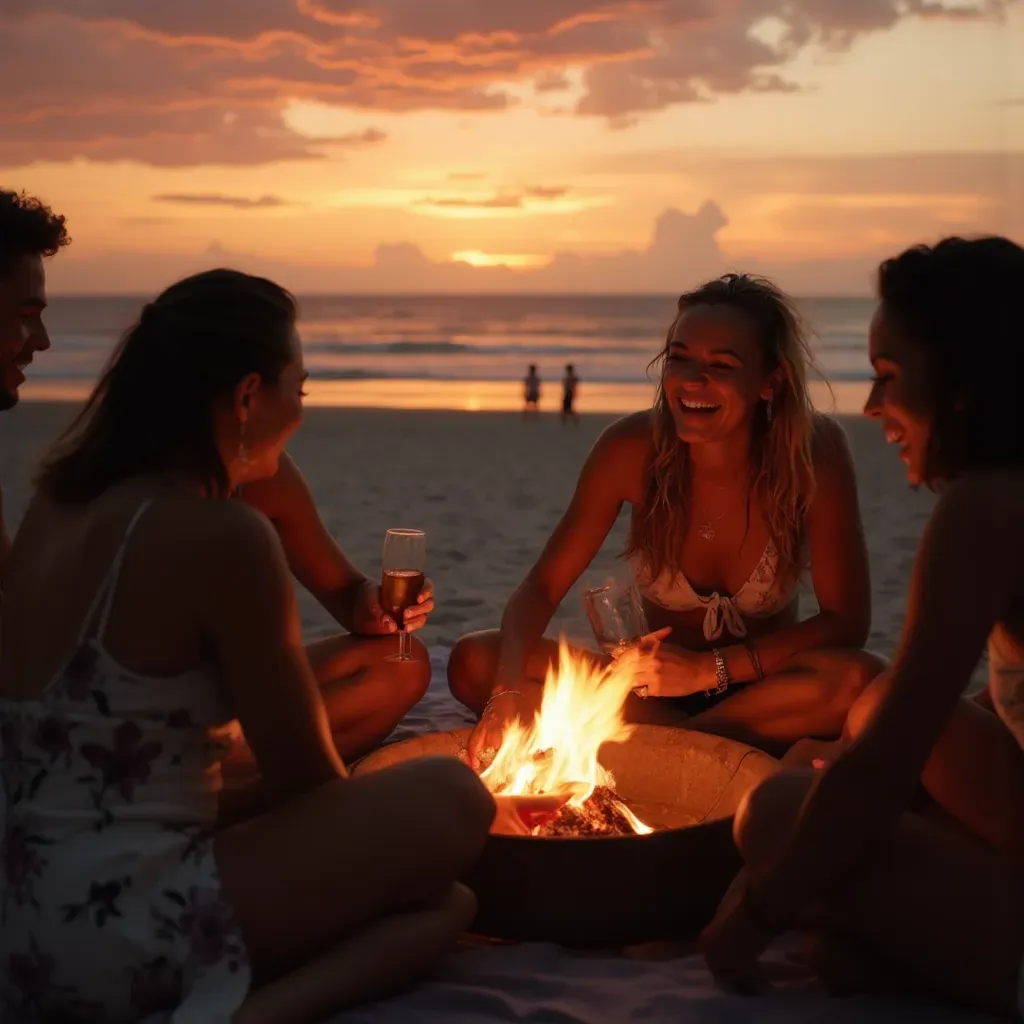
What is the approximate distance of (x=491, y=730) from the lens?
3324mm

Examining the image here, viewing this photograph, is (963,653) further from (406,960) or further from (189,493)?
(189,493)

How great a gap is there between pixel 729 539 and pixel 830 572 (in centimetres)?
35

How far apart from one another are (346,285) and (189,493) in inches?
2433

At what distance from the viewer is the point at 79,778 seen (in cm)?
220

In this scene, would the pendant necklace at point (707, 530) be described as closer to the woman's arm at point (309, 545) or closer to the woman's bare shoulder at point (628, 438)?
the woman's bare shoulder at point (628, 438)

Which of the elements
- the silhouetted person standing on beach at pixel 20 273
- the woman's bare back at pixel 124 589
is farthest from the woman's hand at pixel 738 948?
the silhouetted person standing on beach at pixel 20 273

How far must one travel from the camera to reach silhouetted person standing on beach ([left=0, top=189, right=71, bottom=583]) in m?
3.01

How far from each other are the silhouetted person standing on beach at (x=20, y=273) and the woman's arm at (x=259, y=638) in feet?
3.93

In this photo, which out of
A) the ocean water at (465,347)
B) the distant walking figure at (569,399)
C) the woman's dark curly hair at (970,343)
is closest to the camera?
the woman's dark curly hair at (970,343)

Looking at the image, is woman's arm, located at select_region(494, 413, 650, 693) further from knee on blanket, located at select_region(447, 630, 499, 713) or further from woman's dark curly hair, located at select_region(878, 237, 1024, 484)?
woman's dark curly hair, located at select_region(878, 237, 1024, 484)

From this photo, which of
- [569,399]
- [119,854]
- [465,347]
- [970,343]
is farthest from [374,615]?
[465,347]

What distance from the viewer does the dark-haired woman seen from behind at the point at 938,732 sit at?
220 centimetres

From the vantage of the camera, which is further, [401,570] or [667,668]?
[667,668]

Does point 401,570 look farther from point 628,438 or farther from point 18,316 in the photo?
point 18,316
